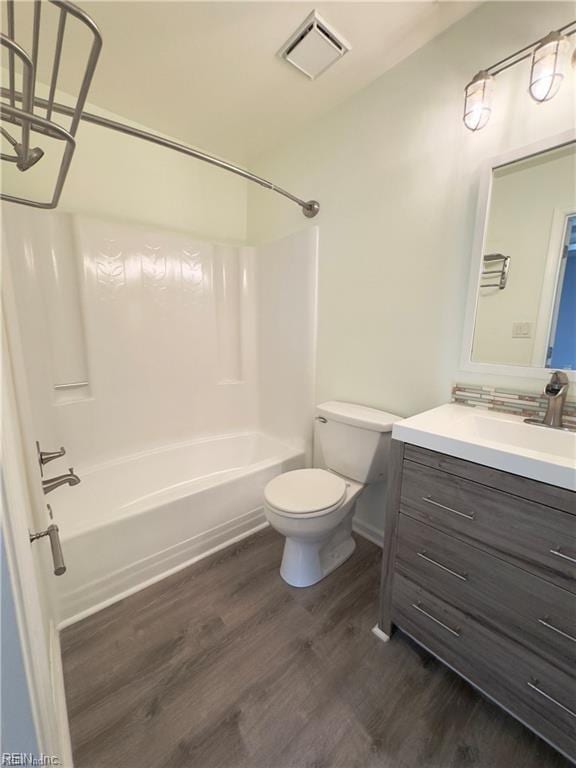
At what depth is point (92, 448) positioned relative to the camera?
2.00 m

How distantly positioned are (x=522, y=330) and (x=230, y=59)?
1.80 m

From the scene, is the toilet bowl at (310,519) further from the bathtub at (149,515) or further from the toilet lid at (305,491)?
the bathtub at (149,515)

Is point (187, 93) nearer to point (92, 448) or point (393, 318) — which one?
point (393, 318)

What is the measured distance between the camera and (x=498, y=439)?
1211 mm

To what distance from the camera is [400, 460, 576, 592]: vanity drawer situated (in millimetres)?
843

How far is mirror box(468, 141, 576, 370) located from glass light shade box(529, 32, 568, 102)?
0.61 ft

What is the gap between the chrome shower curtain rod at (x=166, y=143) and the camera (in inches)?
31.1

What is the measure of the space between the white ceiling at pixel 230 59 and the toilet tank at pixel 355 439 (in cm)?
171

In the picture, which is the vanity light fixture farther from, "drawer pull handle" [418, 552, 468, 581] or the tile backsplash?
"drawer pull handle" [418, 552, 468, 581]

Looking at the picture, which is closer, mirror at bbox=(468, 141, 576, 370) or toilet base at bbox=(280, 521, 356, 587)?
mirror at bbox=(468, 141, 576, 370)

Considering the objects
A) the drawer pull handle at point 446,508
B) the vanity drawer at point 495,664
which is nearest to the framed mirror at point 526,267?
the drawer pull handle at point 446,508

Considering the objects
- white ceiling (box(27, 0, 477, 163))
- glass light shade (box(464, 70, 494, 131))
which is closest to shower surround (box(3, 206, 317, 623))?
white ceiling (box(27, 0, 477, 163))

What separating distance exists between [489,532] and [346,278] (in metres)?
1.44

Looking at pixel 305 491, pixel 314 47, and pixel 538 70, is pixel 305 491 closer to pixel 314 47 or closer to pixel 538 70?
pixel 538 70
